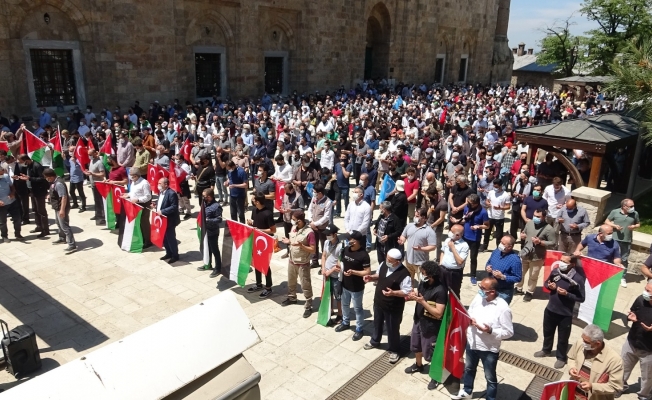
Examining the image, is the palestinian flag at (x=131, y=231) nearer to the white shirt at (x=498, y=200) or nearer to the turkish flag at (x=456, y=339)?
the turkish flag at (x=456, y=339)

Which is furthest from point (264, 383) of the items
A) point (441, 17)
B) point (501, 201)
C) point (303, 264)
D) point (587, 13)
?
point (441, 17)

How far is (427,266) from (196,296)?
13.9ft

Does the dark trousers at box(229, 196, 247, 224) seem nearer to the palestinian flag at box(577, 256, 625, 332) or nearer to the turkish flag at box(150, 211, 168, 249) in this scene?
the turkish flag at box(150, 211, 168, 249)

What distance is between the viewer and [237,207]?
430 inches

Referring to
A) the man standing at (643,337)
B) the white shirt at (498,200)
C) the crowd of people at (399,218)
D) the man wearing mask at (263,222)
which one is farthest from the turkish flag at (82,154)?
the man standing at (643,337)

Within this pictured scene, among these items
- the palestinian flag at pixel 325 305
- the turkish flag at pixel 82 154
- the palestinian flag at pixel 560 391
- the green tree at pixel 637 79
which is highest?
the green tree at pixel 637 79

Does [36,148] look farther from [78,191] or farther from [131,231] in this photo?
[131,231]

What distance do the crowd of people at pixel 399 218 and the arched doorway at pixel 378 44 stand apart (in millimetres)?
18035

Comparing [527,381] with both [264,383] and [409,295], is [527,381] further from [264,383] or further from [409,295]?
[264,383]

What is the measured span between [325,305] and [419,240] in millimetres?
1715

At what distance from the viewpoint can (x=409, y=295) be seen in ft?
19.5

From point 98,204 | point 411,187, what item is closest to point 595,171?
point 411,187

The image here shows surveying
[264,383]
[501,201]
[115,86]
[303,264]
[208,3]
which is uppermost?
[208,3]

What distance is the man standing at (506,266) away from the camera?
22.1 feet
